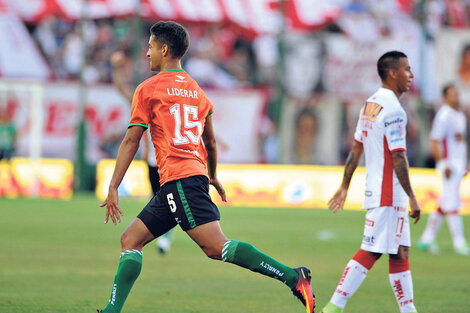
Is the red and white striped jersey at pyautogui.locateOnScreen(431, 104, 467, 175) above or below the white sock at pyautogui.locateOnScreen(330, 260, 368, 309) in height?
above

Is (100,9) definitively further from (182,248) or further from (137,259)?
(137,259)

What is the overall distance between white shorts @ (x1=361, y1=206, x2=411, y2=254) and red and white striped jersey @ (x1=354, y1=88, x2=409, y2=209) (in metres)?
0.06

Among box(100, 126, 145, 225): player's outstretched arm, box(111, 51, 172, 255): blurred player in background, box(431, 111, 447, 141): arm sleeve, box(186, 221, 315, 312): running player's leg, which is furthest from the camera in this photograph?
box(431, 111, 447, 141): arm sleeve

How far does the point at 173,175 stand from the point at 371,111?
1752 millimetres

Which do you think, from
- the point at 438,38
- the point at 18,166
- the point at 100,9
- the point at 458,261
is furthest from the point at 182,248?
the point at 438,38

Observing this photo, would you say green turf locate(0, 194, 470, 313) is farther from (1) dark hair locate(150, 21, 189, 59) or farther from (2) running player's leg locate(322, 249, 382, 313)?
(1) dark hair locate(150, 21, 189, 59)

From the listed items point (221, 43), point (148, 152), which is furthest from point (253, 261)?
point (221, 43)

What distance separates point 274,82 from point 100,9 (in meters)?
6.62

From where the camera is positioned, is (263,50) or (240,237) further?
(263,50)

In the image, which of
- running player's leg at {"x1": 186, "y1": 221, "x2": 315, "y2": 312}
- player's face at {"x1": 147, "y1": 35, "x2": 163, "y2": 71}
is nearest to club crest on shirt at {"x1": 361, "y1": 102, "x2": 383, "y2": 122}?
running player's leg at {"x1": 186, "y1": 221, "x2": 315, "y2": 312}

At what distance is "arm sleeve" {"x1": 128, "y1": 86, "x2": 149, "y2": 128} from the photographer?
6641 mm

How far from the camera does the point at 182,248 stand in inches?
562

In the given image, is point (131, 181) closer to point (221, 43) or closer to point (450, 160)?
point (221, 43)

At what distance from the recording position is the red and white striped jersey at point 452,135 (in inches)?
555
